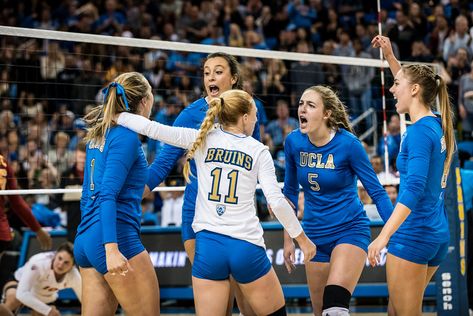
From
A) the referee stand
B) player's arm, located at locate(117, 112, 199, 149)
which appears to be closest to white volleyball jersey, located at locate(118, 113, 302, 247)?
player's arm, located at locate(117, 112, 199, 149)

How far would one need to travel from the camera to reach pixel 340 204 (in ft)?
18.0

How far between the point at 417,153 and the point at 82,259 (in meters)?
2.12

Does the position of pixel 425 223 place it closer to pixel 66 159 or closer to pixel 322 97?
pixel 322 97

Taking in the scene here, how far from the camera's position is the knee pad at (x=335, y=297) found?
516cm

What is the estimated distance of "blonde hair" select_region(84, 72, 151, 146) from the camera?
16.3 feet

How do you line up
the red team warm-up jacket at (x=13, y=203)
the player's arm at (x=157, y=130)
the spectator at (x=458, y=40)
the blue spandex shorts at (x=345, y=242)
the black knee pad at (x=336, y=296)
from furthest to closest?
the spectator at (x=458, y=40) → the red team warm-up jacket at (x=13, y=203) → the blue spandex shorts at (x=345, y=242) → the black knee pad at (x=336, y=296) → the player's arm at (x=157, y=130)

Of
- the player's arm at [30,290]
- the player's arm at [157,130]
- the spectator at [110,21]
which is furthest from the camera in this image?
the spectator at [110,21]

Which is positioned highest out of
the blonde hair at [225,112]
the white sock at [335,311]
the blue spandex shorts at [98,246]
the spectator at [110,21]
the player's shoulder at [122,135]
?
the spectator at [110,21]

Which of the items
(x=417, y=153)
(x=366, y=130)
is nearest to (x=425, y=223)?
(x=417, y=153)

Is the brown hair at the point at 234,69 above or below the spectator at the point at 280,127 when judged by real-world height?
above

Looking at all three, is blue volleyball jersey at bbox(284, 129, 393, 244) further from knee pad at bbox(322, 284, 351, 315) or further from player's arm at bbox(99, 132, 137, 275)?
player's arm at bbox(99, 132, 137, 275)

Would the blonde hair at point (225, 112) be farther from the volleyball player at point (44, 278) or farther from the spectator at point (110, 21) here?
the spectator at point (110, 21)

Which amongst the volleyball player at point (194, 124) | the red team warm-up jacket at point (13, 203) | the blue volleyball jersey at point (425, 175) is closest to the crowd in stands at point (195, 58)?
the red team warm-up jacket at point (13, 203)

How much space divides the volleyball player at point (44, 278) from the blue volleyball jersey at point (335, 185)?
403cm
